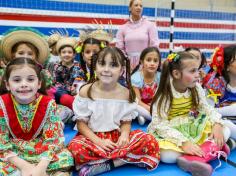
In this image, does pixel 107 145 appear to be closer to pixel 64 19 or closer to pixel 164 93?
pixel 164 93

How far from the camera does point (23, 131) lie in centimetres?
162

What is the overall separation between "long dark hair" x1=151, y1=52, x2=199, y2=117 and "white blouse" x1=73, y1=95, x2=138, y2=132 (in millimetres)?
212

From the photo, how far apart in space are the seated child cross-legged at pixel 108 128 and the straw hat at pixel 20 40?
1.70 ft

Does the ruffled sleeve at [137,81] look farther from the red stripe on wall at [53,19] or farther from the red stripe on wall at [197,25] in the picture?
the red stripe on wall at [197,25]

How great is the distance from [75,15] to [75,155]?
327 cm

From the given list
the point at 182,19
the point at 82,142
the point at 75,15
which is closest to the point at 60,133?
the point at 82,142

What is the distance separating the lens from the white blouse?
1.80 meters

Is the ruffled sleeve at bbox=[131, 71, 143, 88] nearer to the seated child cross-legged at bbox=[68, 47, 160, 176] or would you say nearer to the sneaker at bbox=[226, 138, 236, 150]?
the seated child cross-legged at bbox=[68, 47, 160, 176]

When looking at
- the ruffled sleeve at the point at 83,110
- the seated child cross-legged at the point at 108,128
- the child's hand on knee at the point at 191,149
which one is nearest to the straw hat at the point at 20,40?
the seated child cross-legged at the point at 108,128

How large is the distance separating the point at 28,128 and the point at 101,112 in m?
0.43

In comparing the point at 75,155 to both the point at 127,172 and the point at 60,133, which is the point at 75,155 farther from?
the point at 127,172

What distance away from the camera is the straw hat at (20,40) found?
214cm

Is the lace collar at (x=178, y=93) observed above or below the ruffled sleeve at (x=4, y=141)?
above

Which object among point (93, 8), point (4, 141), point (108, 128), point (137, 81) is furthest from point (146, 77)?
point (93, 8)
